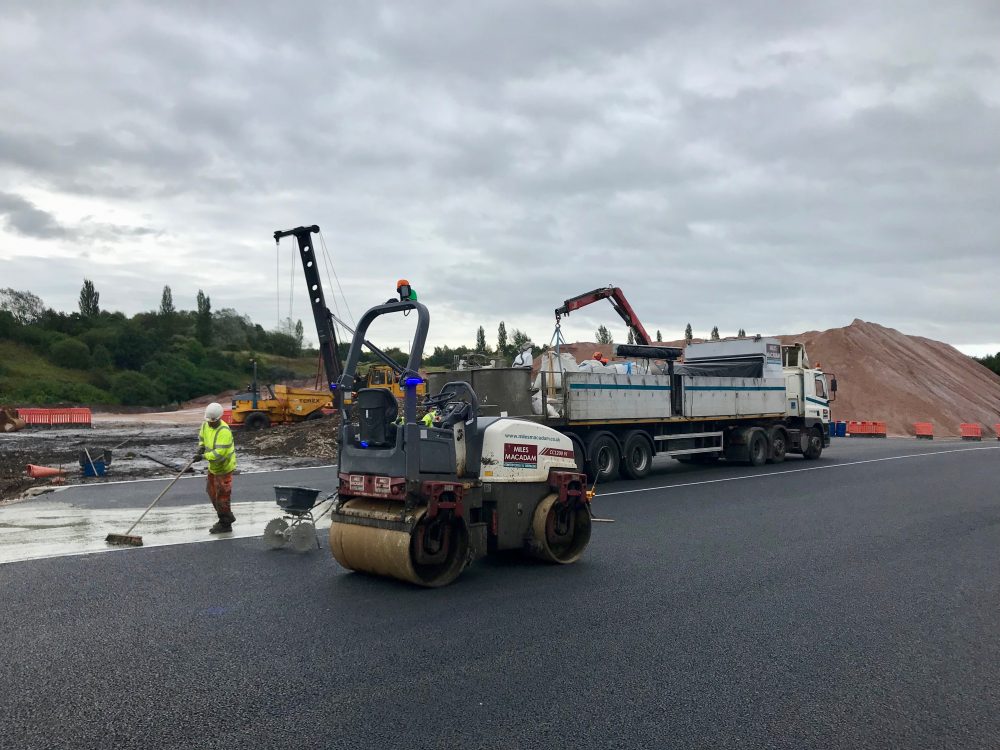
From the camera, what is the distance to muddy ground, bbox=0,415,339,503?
17.8 metres

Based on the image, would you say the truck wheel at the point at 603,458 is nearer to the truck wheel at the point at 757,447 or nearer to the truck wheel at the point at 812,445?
the truck wheel at the point at 757,447

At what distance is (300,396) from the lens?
34.3 metres

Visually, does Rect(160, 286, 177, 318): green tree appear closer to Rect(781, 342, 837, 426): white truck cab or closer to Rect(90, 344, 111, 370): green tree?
Rect(90, 344, 111, 370): green tree

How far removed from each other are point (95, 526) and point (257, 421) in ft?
76.8

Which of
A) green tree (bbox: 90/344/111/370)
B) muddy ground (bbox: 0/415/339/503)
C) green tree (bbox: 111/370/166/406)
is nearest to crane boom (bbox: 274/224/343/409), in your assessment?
muddy ground (bbox: 0/415/339/503)

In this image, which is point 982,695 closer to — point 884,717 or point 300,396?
point 884,717

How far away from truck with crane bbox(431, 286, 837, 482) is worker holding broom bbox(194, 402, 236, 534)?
5131mm

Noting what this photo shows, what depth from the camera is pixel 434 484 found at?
6.93 meters

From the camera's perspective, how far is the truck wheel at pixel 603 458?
15430 millimetres

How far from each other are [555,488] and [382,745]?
4331 mm

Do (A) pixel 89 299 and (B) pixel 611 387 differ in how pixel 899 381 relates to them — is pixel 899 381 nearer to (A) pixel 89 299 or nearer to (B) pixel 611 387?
(B) pixel 611 387

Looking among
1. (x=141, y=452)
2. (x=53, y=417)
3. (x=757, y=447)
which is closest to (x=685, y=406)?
(x=757, y=447)

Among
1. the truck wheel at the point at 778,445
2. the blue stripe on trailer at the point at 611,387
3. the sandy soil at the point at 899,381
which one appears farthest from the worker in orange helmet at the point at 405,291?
the sandy soil at the point at 899,381

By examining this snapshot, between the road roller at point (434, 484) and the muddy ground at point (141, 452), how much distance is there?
394 inches
